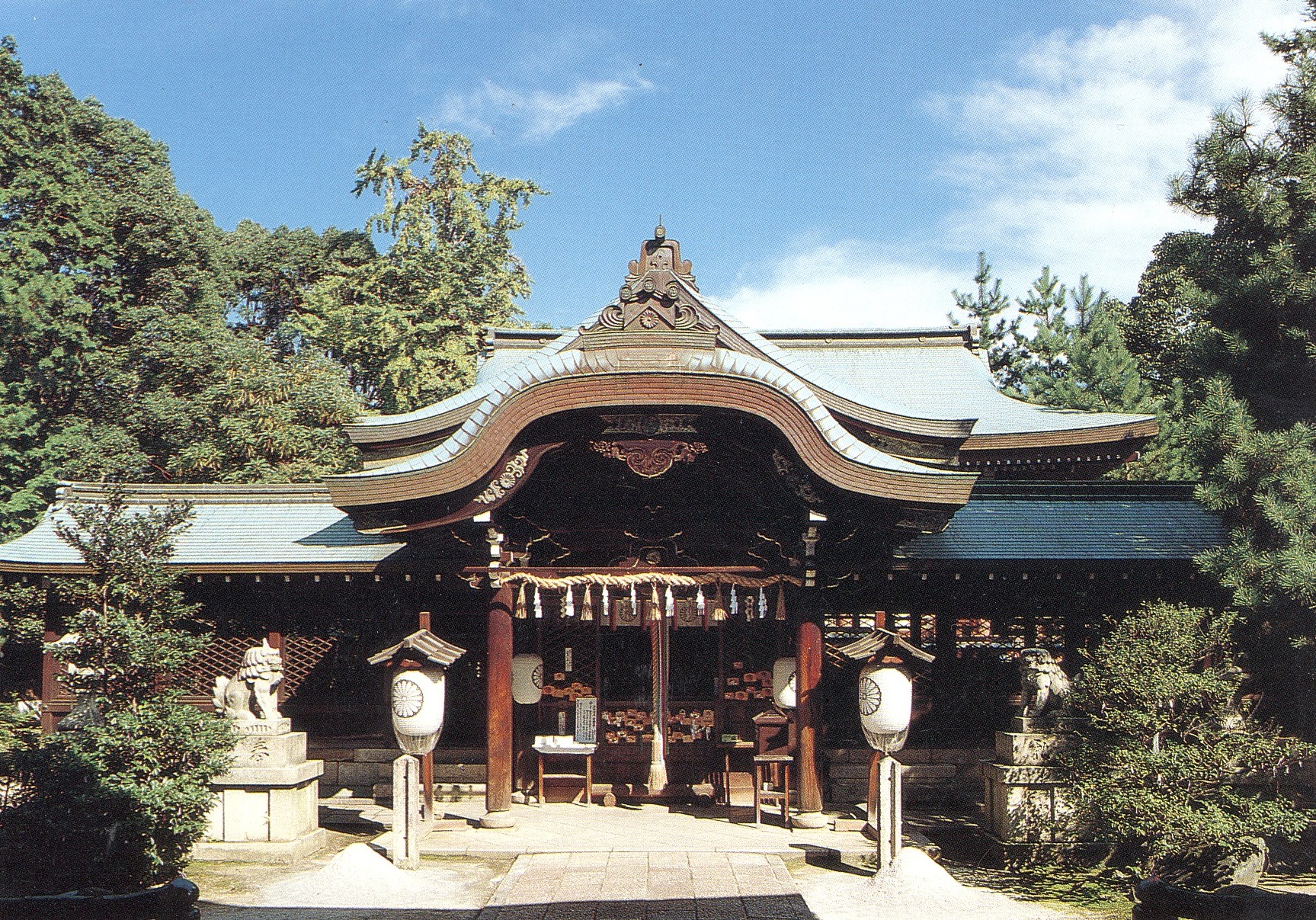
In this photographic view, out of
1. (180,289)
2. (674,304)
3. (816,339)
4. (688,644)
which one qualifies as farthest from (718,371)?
(180,289)

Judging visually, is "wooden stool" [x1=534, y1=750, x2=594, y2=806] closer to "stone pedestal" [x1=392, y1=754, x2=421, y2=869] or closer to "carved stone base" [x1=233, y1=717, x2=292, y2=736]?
"stone pedestal" [x1=392, y1=754, x2=421, y2=869]

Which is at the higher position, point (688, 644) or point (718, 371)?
point (718, 371)

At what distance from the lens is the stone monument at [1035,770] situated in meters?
11.0

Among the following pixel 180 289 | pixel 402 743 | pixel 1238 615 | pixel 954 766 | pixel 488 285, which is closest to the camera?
pixel 402 743

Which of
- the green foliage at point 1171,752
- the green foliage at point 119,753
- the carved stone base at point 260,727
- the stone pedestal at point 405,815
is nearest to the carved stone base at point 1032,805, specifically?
the green foliage at point 1171,752

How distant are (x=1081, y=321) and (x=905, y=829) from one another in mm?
23628

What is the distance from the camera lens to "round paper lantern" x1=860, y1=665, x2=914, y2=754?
1034cm

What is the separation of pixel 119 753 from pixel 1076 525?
11883 mm

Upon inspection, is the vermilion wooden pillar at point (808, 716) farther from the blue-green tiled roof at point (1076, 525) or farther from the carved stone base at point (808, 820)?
the blue-green tiled roof at point (1076, 525)

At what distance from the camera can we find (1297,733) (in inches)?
444

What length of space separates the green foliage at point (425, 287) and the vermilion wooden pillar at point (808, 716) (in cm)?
1970

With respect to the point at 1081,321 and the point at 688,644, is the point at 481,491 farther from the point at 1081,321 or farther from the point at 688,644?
the point at 1081,321

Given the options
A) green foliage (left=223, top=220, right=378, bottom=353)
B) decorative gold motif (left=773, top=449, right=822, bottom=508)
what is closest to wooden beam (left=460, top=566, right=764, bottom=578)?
decorative gold motif (left=773, top=449, right=822, bottom=508)

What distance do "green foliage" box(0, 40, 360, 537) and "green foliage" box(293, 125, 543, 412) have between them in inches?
83.4
